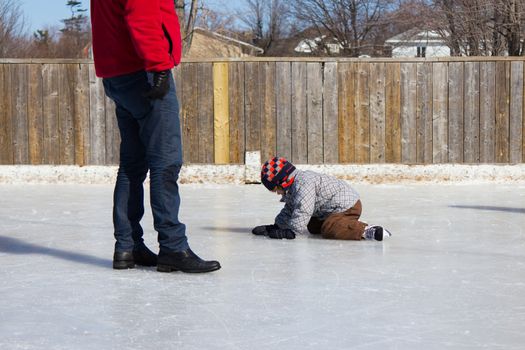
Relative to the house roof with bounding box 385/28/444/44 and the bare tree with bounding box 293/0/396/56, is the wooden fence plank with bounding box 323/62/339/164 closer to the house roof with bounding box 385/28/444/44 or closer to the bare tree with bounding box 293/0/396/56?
the house roof with bounding box 385/28/444/44

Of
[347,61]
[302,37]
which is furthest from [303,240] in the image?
[302,37]

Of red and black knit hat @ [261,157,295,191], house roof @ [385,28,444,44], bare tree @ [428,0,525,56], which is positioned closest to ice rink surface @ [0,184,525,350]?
red and black knit hat @ [261,157,295,191]

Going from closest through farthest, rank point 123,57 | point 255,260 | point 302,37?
point 123,57 → point 255,260 → point 302,37

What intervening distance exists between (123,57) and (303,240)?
1.79m

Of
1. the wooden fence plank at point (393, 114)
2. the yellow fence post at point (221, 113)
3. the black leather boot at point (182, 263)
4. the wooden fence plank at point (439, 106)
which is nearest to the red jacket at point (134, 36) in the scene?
the black leather boot at point (182, 263)

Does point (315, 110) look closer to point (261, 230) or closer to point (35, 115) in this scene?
point (35, 115)

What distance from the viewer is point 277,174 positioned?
486 centimetres

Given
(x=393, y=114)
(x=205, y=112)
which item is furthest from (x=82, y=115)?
(x=393, y=114)

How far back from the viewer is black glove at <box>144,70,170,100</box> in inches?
142

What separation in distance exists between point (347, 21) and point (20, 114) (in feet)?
92.1

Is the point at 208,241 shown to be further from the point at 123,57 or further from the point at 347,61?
the point at 347,61

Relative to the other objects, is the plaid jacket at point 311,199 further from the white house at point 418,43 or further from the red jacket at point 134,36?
the white house at point 418,43

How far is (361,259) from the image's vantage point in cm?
431

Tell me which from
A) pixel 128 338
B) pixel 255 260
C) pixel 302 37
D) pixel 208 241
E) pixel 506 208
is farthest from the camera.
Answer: pixel 302 37
